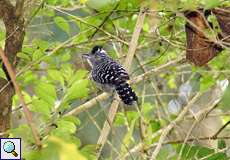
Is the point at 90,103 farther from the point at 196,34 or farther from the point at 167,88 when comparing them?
the point at 167,88

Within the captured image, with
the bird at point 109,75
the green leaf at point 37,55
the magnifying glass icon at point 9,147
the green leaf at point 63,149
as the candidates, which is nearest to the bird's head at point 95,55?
the bird at point 109,75

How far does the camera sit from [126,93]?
206cm

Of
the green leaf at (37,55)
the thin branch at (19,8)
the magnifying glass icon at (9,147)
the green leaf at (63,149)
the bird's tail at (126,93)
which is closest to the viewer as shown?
the green leaf at (63,149)

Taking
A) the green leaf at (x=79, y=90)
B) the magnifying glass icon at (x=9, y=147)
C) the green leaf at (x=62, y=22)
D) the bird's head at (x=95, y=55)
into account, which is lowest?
the magnifying glass icon at (x=9, y=147)

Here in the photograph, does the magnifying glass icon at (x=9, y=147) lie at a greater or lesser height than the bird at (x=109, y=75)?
lesser

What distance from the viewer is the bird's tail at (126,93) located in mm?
2035

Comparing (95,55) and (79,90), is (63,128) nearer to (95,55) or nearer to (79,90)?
(79,90)

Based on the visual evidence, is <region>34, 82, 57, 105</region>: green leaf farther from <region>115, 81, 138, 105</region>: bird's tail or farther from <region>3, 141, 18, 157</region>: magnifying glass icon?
<region>115, 81, 138, 105</region>: bird's tail

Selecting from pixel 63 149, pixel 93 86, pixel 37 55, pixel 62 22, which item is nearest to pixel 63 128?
pixel 37 55

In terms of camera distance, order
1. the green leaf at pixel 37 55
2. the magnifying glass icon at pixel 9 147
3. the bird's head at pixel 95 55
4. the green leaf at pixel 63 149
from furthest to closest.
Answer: the bird's head at pixel 95 55 < the green leaf at pixel 37 55 < the magnifying glass icon at pixel 9 147 < the green leaf at pixel 63 149

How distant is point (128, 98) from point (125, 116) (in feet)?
1.72

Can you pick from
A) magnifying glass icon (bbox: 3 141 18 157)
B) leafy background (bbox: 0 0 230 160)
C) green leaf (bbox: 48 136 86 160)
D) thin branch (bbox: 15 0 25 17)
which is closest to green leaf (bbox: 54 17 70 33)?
leafy background (bbox: 0 0 230 160)

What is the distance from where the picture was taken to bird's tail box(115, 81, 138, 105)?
80.1 inches

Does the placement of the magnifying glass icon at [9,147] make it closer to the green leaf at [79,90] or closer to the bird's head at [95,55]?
the green leaf at [79,90]
